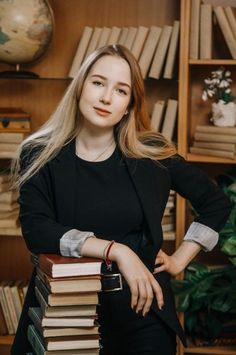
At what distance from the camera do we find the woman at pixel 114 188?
5.59 ft

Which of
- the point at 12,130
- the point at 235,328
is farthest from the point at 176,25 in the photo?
the point at 235,328

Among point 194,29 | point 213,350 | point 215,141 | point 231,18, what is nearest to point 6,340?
point 213,350

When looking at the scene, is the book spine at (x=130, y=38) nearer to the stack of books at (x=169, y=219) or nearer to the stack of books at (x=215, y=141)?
the stack of books at (x=215, y=141)

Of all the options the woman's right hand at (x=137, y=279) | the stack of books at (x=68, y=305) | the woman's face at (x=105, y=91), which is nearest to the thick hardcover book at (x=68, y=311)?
the stack of books at (x=68, y=305)

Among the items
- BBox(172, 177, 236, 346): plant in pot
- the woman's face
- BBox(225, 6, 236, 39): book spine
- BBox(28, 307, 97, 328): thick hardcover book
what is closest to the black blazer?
the woman's face

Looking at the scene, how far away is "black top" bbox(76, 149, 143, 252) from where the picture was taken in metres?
1.76

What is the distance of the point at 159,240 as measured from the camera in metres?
1.80

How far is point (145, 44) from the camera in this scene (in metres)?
2.71

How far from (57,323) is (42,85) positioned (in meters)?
1.79

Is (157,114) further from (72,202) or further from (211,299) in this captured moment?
(72,202)

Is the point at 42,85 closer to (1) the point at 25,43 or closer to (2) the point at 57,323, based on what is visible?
(1) the point at 25,43

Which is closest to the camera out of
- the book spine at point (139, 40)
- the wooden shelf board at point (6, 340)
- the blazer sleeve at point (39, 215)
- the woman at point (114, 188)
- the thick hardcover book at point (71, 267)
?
the thick hardcover book at point (71, 267)

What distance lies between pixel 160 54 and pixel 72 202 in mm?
1137

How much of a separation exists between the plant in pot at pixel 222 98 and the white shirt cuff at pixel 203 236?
3.02 ft
